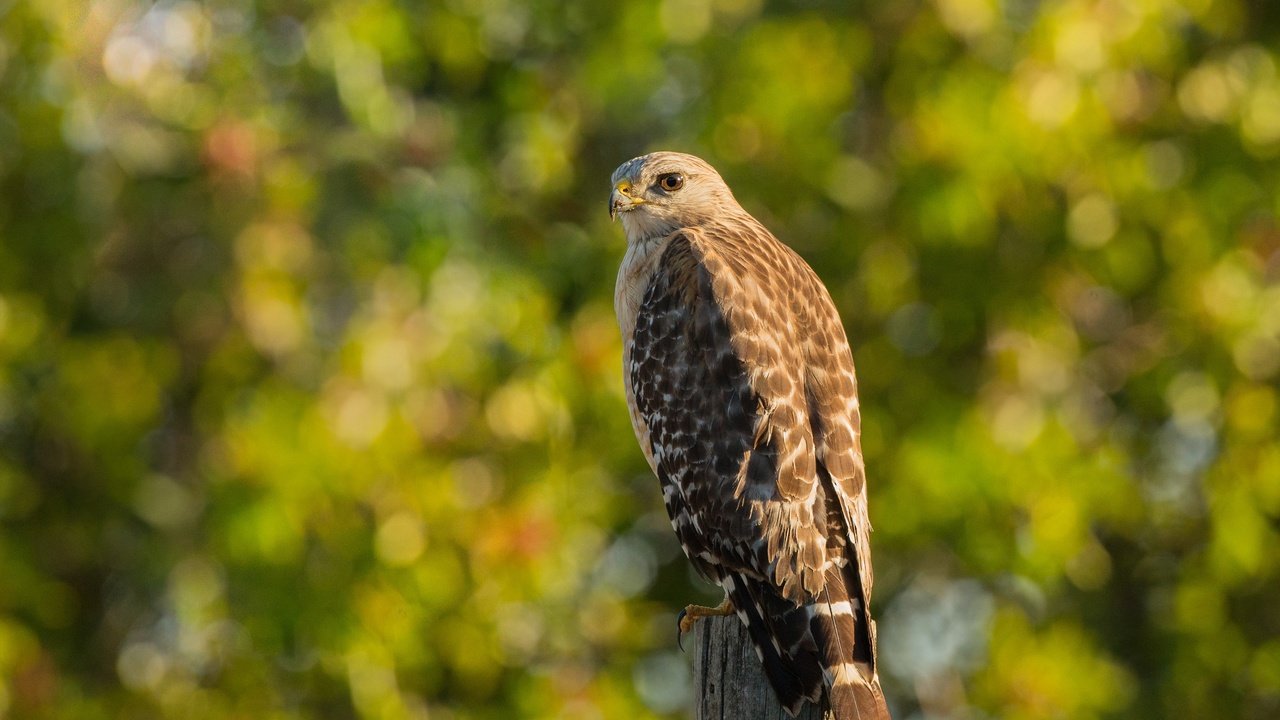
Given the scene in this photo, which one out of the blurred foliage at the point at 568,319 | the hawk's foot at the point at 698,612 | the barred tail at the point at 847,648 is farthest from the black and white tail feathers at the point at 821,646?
the blurred foliage at the point at 568,319

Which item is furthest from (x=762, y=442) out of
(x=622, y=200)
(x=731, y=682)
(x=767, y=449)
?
(x=622, y=200)

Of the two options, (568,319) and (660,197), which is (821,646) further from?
(568,319)

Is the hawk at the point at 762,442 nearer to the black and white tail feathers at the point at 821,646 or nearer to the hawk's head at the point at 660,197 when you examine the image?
the black and white tail feathers at the point at 821,646

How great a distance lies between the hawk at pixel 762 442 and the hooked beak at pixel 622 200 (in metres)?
0.20

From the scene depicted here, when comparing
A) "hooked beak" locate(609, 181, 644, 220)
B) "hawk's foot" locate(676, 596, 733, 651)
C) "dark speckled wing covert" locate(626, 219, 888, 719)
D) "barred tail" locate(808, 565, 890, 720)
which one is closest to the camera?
"barred tail" locate(808, 565, 890, 720)

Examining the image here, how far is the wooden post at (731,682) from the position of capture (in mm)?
3859

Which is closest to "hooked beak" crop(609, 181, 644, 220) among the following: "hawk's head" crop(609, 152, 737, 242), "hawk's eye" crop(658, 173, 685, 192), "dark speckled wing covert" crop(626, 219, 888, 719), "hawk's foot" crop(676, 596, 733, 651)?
"hawk's head" crop(609, 152, 737, 242)

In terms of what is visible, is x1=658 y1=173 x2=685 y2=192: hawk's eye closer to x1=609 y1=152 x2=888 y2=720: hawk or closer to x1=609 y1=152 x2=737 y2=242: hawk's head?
x1=609 y1=152 x2=737 y2=242: hawk's head

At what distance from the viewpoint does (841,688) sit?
3.79 metres

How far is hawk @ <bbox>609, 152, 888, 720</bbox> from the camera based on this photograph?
12.8ft

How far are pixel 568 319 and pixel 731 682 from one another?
3.95m

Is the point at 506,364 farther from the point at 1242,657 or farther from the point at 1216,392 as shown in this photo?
the point at 1242,657

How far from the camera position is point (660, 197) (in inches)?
202

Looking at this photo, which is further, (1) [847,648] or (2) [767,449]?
(2) [767,449]
